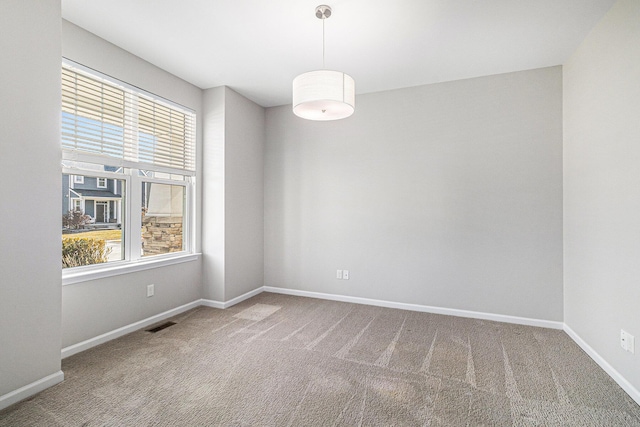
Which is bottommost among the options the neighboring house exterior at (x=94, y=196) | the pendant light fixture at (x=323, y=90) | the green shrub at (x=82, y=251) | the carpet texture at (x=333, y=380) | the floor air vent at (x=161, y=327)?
the carpet texture at (x=333, y=380)

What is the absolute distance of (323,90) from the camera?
84.9 inches

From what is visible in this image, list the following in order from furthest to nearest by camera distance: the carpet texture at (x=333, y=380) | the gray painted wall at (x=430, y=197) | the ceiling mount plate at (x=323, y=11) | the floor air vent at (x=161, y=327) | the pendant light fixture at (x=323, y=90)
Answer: the gray painted wall at (x=430, y=197) → the floor air vent at (x=161, y=327) → the ceiling mount plate at (x=323, y=11) → the pendant light fixture at (x=323, y=90) → the carpet texture at (x=333, y=380)

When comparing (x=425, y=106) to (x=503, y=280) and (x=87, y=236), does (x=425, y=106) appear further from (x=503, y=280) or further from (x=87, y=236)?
(x=87, y=236)

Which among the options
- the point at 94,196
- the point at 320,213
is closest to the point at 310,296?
the point at 320,213

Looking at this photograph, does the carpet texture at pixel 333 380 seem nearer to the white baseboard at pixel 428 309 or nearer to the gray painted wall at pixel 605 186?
the white baseboard at pixel 428 309

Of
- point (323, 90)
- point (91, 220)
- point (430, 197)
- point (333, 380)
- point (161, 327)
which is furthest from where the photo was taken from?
point (430, 197)

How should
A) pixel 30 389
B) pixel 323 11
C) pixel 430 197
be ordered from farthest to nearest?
pixel 430 197 → pixel 323 11 → pixel 30 389

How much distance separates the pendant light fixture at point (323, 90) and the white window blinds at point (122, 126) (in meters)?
1.88

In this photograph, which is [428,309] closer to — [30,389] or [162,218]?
[162,218]

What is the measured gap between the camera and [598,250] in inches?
101

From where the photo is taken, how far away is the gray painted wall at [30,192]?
194cm

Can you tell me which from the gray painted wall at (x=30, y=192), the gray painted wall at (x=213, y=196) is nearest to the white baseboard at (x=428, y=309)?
the gray painted wall at (x=213, y=196)

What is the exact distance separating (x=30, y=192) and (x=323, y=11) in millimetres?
2392

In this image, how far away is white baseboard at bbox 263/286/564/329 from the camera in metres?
3.35
